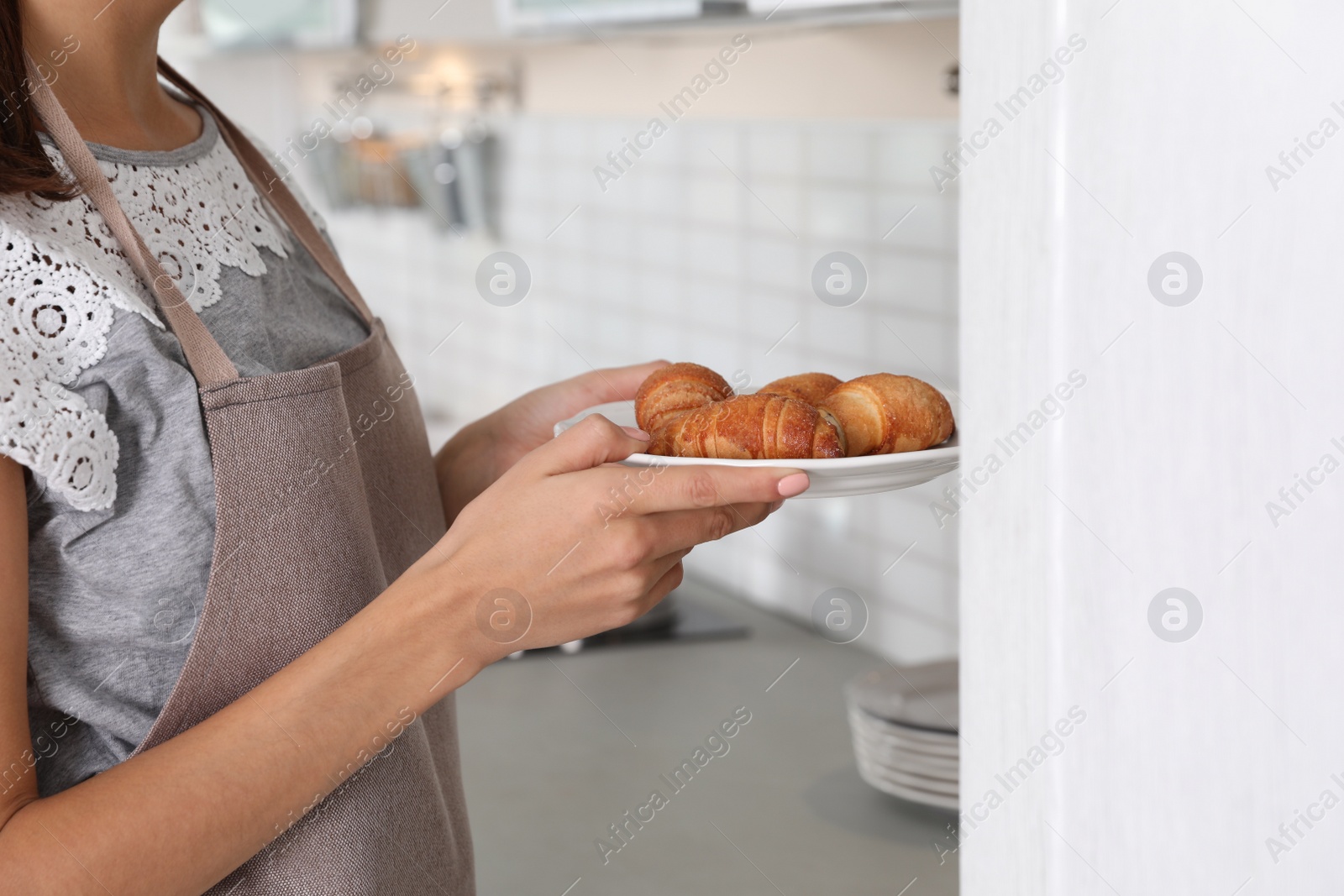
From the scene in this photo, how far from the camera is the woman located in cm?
51

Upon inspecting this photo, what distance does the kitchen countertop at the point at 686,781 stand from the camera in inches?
40.6

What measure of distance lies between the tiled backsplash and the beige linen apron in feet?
1.84

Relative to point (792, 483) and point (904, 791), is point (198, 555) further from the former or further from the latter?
point (904, 791)

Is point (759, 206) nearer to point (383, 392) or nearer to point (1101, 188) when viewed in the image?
point (383, 392)

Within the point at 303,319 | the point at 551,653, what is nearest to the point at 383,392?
the point at 303,319

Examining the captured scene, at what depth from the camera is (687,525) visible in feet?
1.81

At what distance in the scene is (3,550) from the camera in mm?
478

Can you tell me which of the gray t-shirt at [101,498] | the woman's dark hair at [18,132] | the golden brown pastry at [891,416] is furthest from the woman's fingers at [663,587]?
the woman's dark hair at [18,132]

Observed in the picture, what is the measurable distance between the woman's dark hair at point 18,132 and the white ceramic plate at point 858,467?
11.7 inches

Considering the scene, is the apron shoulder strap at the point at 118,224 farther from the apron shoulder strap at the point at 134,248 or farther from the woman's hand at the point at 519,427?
the woman's hand at the point at 519,427

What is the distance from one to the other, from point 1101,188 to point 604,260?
67.0 inches

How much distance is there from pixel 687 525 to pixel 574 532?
6 centimetres

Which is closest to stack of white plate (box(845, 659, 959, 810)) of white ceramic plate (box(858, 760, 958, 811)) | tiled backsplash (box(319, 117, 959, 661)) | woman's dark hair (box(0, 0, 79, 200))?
white ceramic plate (box(858, 760, 958, 811))

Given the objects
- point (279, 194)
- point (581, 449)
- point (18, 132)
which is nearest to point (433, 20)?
point (279, 194)
